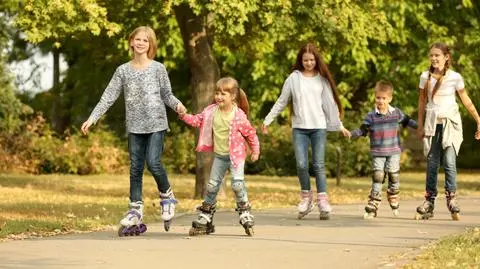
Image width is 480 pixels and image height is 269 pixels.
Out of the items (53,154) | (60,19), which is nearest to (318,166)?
Answer: (60,19)

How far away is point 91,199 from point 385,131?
6.14 metres

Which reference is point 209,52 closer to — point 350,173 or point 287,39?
point 287,39

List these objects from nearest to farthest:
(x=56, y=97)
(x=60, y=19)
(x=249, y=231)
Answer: (x=249, y=231) → (x=60, y=19) → (x=56, y=97)

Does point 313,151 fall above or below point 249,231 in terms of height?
above

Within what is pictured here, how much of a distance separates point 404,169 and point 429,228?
2415 cm

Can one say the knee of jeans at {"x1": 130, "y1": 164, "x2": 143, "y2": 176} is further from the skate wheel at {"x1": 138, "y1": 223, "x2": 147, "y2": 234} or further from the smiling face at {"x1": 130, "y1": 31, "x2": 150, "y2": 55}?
the smiling face at {"x1": 130, "y1": 31, "x2": 150, "y2": 55}

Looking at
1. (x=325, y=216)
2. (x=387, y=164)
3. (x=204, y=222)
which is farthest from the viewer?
(x=387, y=164)

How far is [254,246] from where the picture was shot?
990 centimetres

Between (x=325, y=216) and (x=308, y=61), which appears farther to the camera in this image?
(x=308, y=61)

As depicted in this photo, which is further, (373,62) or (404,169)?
(404,169)

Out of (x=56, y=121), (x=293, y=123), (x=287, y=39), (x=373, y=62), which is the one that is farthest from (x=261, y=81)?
(x=293, y=123)

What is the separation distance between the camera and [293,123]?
43.0 feet

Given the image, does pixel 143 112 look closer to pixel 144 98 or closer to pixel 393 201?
pixel 144 98

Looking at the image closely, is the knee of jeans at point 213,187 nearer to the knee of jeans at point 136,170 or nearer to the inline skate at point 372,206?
the knee of jeans at point 136,170
